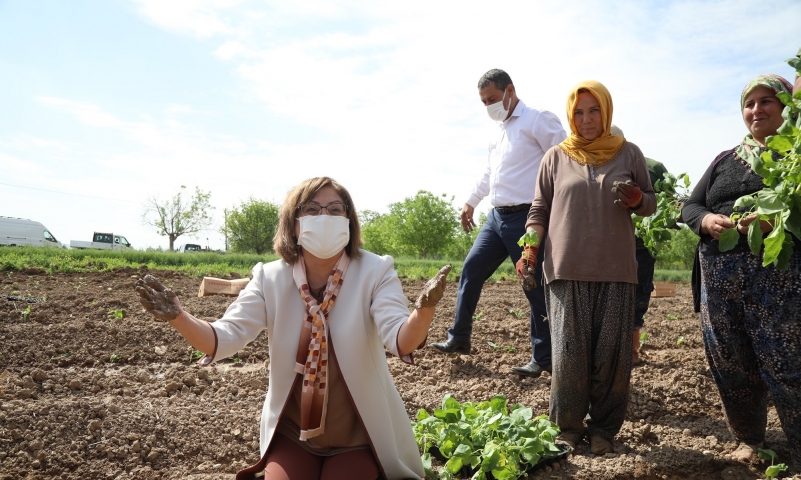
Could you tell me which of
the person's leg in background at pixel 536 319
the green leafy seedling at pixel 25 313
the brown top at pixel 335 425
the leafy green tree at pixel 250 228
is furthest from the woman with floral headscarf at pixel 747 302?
the leafy green tree at pixel 250 228

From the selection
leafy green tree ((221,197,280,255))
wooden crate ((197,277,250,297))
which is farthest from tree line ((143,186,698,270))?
wooden crate ((197,277,250,297))

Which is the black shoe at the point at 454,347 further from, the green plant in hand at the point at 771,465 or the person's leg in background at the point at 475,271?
the green plant in hand at the point at 771,465

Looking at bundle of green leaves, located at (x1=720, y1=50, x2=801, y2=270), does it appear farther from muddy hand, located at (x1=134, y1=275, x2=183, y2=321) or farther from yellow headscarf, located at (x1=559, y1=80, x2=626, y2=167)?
muddy hand, located at (x1=134, y1=275, x2=183, y2=321)

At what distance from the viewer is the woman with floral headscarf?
2.66 metres

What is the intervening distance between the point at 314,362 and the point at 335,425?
0.94 ft

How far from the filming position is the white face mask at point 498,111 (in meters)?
4.73

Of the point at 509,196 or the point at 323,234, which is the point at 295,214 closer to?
the point at 323,234

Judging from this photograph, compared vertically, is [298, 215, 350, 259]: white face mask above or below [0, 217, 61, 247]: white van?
below

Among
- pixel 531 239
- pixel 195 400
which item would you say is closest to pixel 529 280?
pixel 531 239

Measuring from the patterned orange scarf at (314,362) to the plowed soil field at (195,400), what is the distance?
847 mm

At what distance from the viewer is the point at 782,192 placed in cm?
239

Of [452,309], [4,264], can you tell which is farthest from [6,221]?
[452,309]

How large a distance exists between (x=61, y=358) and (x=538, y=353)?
3.85m

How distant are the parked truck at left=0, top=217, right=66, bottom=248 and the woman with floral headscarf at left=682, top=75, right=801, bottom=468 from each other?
115 feet
